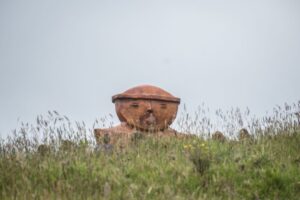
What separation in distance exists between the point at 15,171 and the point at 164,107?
14.9 feet

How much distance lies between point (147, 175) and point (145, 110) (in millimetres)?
4064

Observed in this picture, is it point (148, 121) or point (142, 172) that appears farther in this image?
point (148, 121)

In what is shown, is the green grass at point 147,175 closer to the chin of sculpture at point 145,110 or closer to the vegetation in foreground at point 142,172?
the vegetation in foreground at point 142,172

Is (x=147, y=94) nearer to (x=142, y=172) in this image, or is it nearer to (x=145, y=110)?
(x=145, y=110)

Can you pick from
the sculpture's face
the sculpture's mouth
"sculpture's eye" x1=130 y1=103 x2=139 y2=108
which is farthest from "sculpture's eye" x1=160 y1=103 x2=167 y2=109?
"sculpture's eye" x1=130 y1=103 x2=139 y2=108

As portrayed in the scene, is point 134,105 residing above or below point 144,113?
above

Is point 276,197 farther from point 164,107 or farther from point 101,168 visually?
point 164,107

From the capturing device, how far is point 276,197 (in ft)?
14.5

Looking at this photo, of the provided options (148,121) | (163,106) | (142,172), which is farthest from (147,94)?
(142,172)

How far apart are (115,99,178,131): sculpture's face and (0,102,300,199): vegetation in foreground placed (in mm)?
2370

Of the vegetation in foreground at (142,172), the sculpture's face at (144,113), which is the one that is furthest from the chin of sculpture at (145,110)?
the vegetation in foreground at (142,172)

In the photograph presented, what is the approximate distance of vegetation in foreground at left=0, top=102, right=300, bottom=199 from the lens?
4.18 meters

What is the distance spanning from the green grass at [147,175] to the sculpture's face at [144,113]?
2.80 m

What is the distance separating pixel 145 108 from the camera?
29.1ft
